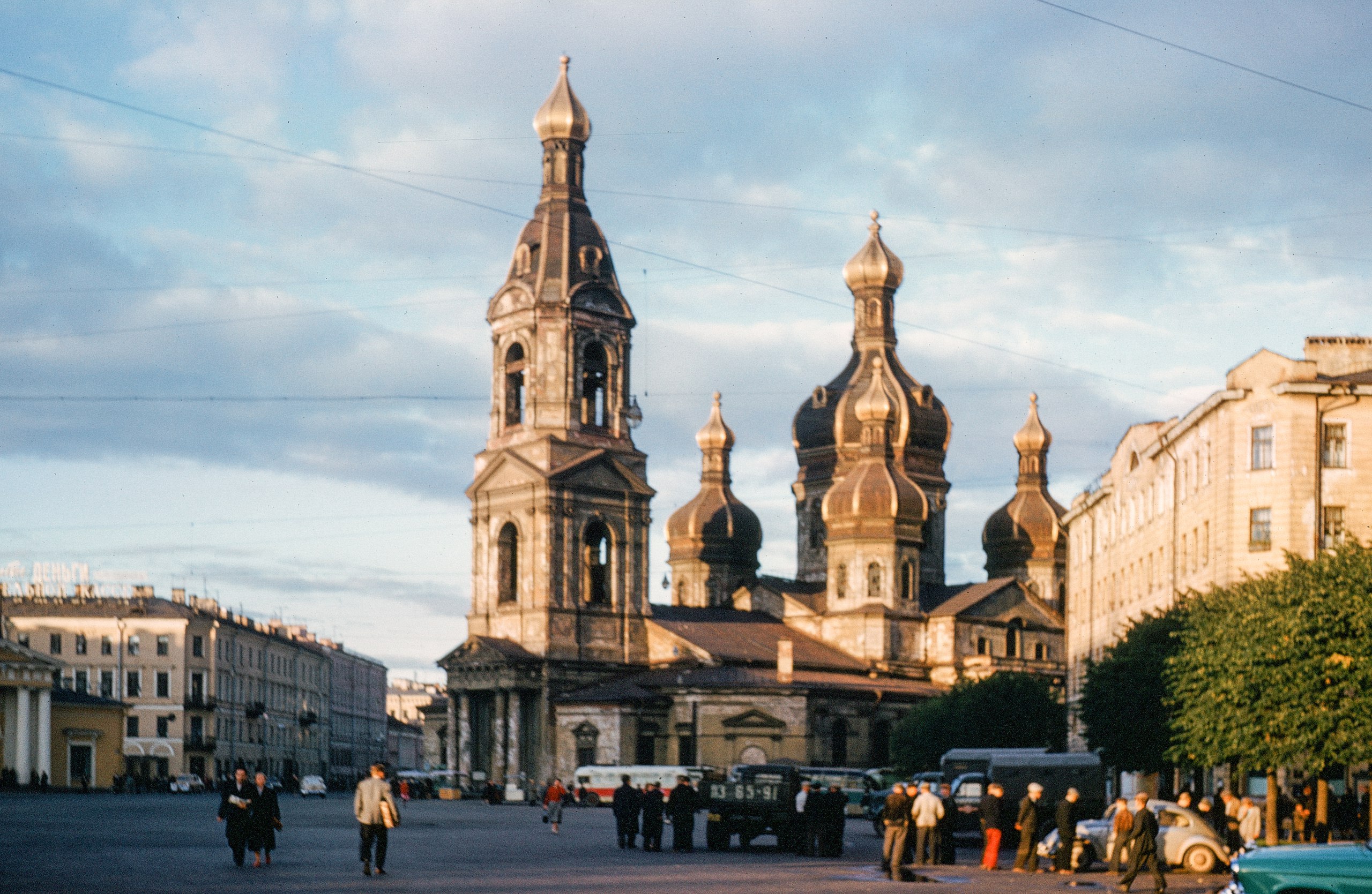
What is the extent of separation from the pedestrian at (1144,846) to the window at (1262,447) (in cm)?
2666

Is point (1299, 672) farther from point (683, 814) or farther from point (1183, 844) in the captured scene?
point (683, 814)

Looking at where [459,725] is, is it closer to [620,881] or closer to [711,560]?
[711,560]

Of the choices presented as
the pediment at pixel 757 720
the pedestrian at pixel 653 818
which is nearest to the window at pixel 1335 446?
→ the pedestrian at pixel 653 818

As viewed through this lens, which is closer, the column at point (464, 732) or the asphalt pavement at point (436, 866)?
the asphalt pavement at point (436, 866)

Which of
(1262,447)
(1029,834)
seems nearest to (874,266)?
(1262,447)

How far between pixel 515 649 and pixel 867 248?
37.5 metres

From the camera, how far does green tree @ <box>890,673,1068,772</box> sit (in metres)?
85.1

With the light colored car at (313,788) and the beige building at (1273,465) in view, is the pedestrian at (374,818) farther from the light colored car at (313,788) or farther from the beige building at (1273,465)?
the light colored car at (313,788)

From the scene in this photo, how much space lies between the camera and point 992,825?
3594 cm

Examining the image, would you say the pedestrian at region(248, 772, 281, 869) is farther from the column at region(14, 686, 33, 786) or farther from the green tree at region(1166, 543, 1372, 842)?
the column at region(14, 686, 33, 786)

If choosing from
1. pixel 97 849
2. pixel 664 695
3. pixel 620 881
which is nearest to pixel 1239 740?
pixel 620 881

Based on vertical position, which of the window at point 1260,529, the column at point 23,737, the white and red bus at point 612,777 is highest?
the window at point 1260,529

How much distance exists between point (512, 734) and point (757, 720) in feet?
40.0

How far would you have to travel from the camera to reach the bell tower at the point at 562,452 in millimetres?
97125
